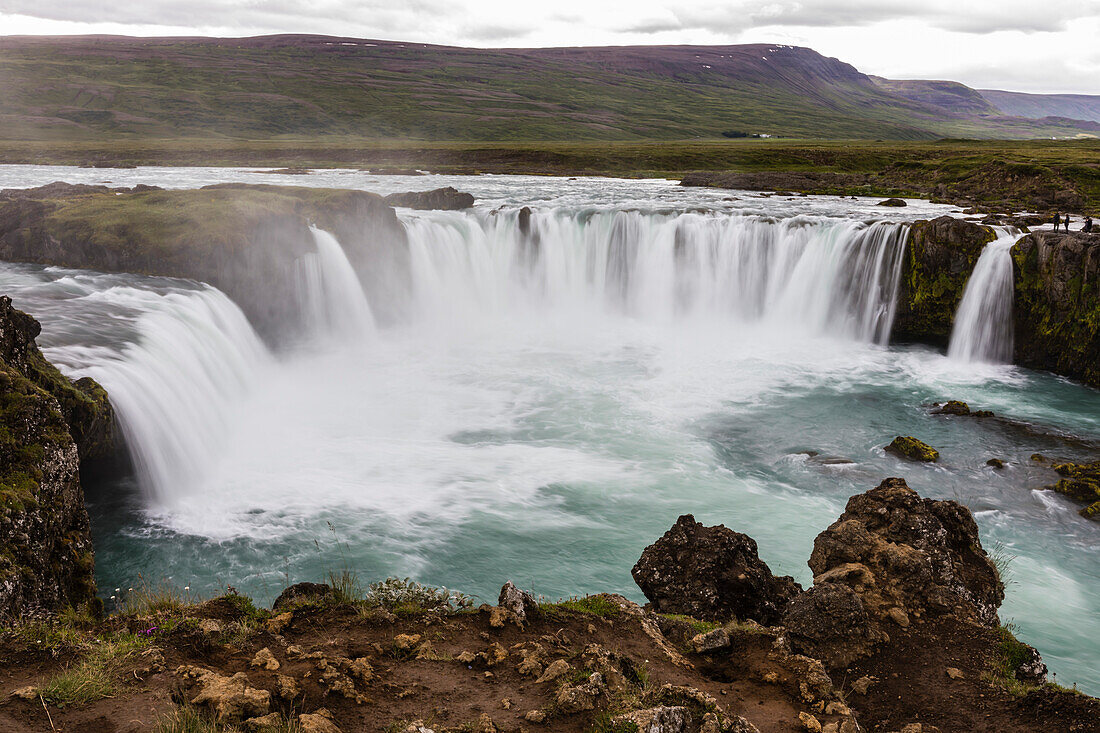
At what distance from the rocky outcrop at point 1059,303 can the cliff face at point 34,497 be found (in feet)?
103

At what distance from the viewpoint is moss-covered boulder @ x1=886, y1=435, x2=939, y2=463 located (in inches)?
774

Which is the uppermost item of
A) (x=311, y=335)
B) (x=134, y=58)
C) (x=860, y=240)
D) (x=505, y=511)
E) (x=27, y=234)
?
(x=134, y=58)

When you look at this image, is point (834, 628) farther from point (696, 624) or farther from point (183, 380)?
point (183, 380)

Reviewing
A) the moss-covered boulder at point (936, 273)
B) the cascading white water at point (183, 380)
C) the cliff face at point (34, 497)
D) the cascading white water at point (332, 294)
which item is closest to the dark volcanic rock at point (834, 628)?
the cliff face at point (34, 497)

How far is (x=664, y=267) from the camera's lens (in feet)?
123

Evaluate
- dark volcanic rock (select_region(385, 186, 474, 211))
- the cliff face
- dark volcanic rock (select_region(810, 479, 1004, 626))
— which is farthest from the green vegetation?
dark volcanic rock (select_region(385, 186, 474, 211))

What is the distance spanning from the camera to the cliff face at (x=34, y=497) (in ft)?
30.6

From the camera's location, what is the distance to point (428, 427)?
2205 cm

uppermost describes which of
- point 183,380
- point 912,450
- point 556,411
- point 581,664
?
point 581,664

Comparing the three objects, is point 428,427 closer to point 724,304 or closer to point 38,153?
point 724,304

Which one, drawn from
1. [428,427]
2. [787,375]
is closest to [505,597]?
[428,427]

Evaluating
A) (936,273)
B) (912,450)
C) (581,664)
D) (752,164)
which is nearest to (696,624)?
(581,664)

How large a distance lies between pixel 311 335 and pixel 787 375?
63.4 feet

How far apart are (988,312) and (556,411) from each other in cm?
1917
